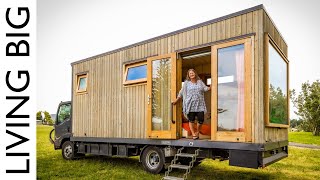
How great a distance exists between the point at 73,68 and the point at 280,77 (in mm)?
7434

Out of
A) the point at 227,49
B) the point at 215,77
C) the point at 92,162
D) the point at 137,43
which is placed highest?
the point at 137,43

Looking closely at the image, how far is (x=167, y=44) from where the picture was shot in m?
7.81

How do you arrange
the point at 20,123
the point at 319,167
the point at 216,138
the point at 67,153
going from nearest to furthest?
the point at 20,123 < the point at 216,138 < the point at 319,167 < the point at 67,153

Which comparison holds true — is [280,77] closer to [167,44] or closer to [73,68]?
[167,44]

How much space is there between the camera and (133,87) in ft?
28.6

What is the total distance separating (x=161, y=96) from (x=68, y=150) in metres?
5.26

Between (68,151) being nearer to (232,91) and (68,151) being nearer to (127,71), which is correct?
(127,71)

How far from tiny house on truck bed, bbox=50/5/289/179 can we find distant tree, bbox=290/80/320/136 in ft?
87.0

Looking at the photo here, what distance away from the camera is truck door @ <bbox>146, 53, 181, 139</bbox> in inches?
293

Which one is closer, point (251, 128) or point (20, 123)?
point (20, 123)

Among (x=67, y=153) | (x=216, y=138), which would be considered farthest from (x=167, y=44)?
(x=67, y=153)

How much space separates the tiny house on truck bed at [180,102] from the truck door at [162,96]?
0.03 metres

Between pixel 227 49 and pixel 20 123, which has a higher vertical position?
pixel 227 49

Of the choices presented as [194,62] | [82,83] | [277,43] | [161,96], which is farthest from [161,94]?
[82,83]
